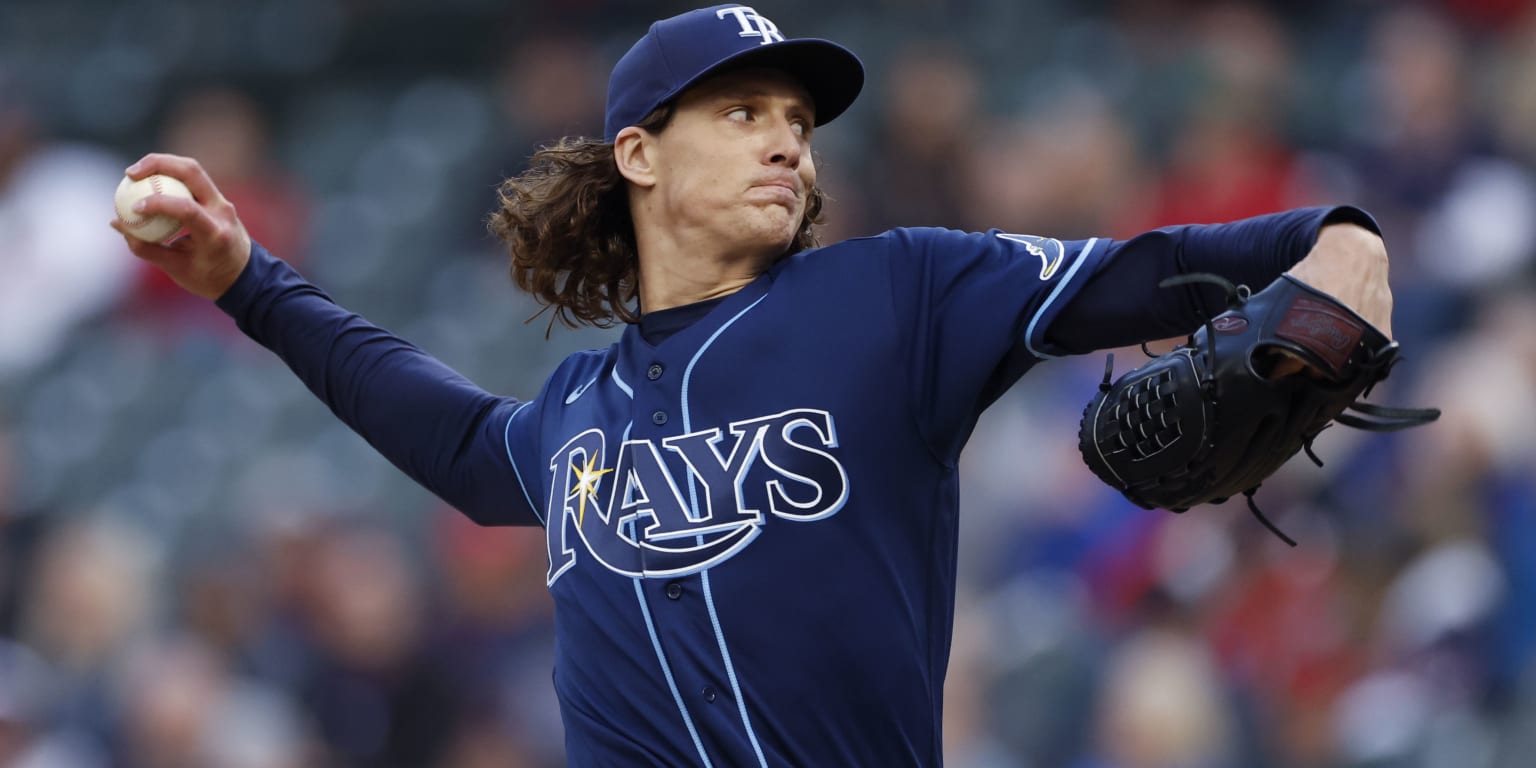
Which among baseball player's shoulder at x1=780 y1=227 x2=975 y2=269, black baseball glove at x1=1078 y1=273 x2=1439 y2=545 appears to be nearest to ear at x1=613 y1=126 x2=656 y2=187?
baseball player's shoulder at x1=780 y1=227 x2=975 y2=269

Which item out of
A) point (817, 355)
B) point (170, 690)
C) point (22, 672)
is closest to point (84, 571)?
point (22, 672)

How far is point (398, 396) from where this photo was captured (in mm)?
3064

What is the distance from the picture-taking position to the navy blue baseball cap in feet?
8.98

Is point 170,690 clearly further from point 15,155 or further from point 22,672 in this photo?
point 15,155

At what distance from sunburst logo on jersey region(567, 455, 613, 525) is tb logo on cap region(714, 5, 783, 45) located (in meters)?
0.70

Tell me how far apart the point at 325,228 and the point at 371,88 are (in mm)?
1209

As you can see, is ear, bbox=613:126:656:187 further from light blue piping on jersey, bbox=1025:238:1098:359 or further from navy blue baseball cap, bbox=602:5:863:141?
light blue piping on jersey, bbox=1025:238:1098:359

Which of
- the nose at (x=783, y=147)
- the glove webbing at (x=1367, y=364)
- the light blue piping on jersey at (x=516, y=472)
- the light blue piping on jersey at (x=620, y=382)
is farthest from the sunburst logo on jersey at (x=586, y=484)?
the glove webbing at (x=1367, y=364)

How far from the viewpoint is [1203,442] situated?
225 centimetres

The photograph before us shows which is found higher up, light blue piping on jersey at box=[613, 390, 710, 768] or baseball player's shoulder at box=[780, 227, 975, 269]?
baseball player's shoulder at box=[780, 227, 975, 269]

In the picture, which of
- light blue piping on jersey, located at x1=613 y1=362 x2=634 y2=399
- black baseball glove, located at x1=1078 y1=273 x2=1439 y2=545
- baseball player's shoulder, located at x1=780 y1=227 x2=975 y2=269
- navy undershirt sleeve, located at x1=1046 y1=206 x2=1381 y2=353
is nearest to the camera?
black baseball glove, located at x1=1078 y1=273 x2=1439 y2=545

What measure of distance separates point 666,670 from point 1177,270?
90 centimetres

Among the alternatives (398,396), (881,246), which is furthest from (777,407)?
(398,396)

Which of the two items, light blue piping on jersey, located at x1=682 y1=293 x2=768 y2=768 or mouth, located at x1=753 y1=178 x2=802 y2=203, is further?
mouth, located at x1=753 y1=178 x2=802 y2=203
